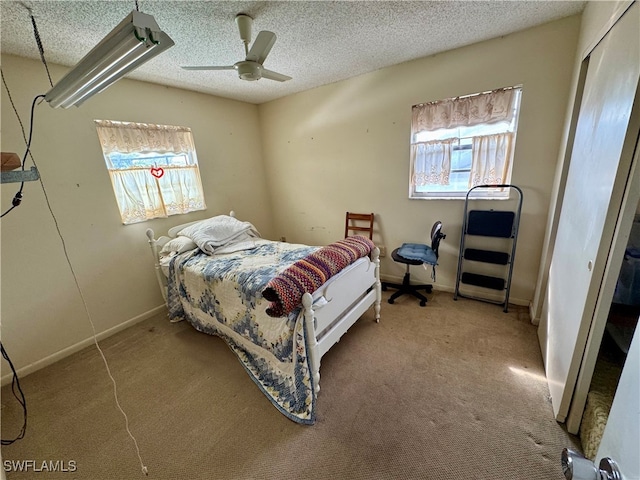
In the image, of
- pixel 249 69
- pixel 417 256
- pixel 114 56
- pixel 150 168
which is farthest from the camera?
pixel 150 168

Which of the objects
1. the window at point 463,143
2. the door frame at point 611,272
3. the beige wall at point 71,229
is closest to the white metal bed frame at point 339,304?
the window at point 463,143

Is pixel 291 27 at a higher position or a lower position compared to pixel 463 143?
higher

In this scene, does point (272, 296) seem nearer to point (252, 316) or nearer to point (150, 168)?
point (252, 316)

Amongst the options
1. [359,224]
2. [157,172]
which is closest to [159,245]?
[157,172]

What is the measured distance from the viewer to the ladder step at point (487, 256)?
8.08 feet

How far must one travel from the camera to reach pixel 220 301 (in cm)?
212

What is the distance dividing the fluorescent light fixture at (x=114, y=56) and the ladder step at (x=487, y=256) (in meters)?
2.80

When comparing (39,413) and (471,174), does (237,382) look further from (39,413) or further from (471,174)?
(471,174)

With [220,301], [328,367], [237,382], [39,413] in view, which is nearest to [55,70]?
[220,301]

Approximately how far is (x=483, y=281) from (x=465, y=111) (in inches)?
65.2

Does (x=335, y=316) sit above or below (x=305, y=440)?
above

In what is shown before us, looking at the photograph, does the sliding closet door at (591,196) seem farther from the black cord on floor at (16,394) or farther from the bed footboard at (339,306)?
the black cord on floor at (16,394)

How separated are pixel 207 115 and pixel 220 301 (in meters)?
2.37

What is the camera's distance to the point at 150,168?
Result: 271 centimetres
